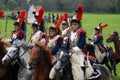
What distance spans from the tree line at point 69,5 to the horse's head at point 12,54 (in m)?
53.7

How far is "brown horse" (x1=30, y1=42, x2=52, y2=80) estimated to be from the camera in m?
9.97

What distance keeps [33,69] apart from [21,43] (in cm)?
94

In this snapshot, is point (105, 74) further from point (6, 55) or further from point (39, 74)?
point (6, 55)

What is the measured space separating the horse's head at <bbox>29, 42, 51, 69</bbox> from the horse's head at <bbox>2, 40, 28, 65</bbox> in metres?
0.91

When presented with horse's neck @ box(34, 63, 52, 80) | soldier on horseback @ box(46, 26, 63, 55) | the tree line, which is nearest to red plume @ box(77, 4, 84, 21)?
soldier on horseback @ box(46, 26, 63, 55)

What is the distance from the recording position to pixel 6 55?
1063 centimetres

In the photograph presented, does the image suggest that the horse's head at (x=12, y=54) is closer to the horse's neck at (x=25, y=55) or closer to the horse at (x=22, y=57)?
the horse at (x=22, y=57)

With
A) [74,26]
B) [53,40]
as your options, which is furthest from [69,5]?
[74,26]

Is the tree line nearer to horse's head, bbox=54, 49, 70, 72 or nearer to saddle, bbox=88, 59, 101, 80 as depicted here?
saddle, bbox=88, 59, 101, 80

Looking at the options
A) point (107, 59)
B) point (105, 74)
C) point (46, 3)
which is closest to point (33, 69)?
point (105, 74)

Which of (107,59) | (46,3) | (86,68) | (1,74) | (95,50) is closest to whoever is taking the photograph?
Answer: (86,68)

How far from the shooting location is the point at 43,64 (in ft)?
33.2

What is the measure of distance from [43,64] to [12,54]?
1.15m

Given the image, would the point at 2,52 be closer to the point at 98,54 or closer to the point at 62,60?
the point at 62,60
